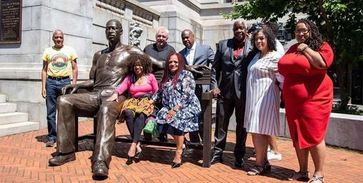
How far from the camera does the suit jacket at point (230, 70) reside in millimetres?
5504

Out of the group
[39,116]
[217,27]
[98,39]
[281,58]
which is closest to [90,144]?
[39,116]

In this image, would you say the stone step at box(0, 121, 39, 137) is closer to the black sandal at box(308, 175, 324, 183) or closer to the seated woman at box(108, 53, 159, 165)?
the seated woman at box(108, 53, 159, 165)

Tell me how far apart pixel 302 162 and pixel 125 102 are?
262 centimetres

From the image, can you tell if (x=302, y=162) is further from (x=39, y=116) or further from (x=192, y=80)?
(x=39, y=116)

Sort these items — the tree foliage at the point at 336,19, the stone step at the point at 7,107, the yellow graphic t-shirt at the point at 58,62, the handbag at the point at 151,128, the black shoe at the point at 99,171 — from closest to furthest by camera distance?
the black shoe at the point at 99,171
the handbag at the point at 151,128
the yellow graphic t-shirt at the point at 58,62
the stone step at the point at 7,107
the tree foliage at the point at 336,19

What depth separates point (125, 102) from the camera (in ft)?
19.1

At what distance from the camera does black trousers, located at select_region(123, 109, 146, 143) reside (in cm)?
566

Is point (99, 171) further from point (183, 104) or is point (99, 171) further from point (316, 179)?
point (316, 179)

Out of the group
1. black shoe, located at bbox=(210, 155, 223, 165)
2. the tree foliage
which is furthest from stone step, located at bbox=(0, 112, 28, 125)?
the tree foliage

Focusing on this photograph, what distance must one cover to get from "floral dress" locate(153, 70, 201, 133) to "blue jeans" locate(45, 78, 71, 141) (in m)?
2.31

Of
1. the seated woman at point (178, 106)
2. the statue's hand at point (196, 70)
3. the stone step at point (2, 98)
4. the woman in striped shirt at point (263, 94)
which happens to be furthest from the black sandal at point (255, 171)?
the stone step at point (2, 98)

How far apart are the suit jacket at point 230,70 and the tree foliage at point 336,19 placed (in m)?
5.99

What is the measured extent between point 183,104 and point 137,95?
0.79m

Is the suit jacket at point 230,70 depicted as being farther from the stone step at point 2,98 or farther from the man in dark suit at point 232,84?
the stone step at point 2,98
